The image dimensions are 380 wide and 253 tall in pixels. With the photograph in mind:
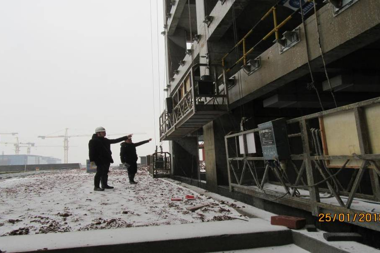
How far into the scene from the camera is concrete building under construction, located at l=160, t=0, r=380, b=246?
3213 millimetres

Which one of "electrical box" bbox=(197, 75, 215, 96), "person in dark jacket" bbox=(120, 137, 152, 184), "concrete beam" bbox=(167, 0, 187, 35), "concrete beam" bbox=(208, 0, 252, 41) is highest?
"concrete beam" bbox=(167, 0, 187, 35)

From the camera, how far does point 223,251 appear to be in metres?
3.24

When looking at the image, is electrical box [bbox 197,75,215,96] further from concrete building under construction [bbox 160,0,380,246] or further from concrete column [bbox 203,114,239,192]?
concrete column [bbox 203,114,239,192]

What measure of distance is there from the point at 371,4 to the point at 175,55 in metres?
15.1

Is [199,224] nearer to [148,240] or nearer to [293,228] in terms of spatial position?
[148,240]

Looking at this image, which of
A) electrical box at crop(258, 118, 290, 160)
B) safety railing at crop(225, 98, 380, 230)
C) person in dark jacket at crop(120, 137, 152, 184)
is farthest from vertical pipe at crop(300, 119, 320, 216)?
person in dark jacket at crop(120, 137, 152, 184)

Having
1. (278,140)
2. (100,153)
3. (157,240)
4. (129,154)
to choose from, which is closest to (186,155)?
(129,154)

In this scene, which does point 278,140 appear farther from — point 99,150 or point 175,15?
point 175,15

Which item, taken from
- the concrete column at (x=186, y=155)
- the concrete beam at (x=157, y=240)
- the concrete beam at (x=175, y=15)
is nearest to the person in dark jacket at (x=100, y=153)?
the concrete beam at (x=157, y=240)

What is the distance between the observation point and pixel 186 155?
52.3 feet

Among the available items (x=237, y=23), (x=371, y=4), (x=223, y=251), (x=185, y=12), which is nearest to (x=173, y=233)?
(x=223, y=251)
